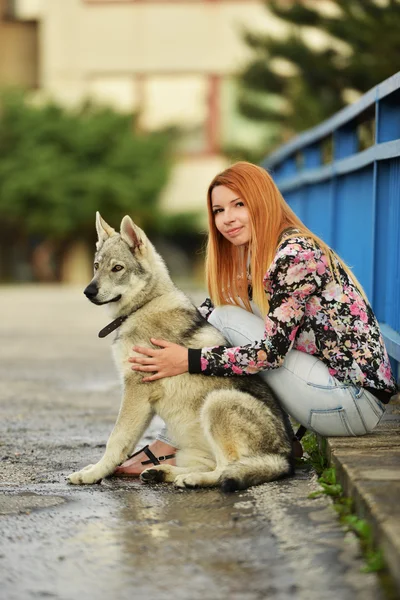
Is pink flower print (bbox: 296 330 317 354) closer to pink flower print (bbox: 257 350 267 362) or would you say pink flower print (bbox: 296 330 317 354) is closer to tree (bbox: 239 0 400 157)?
pink flower print (bbox: 257 350 267 362)

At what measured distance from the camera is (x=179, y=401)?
489 cm

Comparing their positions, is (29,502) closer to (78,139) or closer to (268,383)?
(268,383)

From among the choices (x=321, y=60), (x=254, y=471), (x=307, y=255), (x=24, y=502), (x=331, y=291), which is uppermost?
(x=321, y=60)

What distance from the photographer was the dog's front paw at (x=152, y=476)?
16.0 feet

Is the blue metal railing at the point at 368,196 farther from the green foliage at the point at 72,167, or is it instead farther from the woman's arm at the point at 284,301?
the green foliage at the point at 72,167

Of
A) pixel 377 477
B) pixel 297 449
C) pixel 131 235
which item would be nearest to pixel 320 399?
pixel 297 449

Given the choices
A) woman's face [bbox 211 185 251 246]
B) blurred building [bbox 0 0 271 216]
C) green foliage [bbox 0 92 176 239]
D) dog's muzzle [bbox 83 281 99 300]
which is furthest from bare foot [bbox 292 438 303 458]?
blurred building [bbox 0 0 271 216]

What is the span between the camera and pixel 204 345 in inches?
196

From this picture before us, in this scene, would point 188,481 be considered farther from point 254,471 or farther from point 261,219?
point 261,219

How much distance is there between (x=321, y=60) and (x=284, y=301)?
14.8 meters

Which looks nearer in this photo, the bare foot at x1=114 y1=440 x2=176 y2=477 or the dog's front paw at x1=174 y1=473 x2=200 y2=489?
A: the dog's front paw at x1=174 y1=473 x2=200 y2=489

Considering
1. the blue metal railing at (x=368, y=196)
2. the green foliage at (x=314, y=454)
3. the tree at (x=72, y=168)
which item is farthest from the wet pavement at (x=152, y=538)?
the tree at (x=72, y=168)

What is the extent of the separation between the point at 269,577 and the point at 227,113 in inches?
950

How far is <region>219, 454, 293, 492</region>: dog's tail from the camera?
4441 mm
